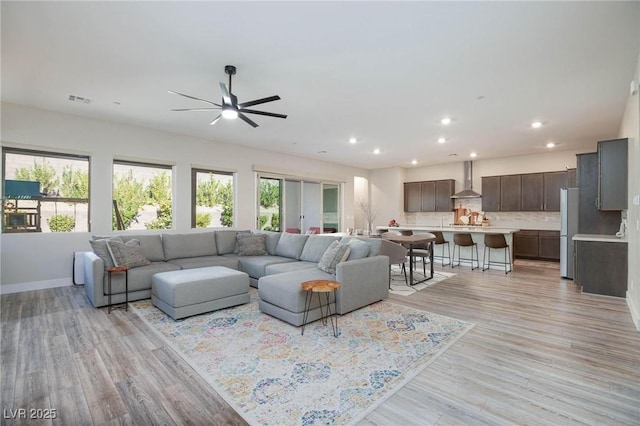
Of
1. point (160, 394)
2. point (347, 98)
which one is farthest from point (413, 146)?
point (160, 394)

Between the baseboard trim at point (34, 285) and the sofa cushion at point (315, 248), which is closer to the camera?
the baseboard trim at point (34, 285)

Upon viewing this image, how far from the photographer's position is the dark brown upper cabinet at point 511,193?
8.36 meters

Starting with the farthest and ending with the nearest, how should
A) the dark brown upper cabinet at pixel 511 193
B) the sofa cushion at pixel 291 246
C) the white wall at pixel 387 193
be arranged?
the white wall at pixel 387 193
the dark brown upper cabinet at pixel 511 193
the sofa cushion at pixel 291 246

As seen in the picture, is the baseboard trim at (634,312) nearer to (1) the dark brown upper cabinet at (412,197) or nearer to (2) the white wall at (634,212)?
(2) the white wall at (634,212)

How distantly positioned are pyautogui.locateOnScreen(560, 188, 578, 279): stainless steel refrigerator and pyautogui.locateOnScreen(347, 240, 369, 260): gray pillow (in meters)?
4.21

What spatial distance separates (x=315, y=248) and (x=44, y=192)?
4.52 meters

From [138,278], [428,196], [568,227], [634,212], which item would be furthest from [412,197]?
[138,278]

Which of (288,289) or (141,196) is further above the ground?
(141,196)

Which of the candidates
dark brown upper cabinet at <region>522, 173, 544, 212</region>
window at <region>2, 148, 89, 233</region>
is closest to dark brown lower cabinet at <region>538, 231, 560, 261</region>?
dark brown upper cabinet at <region>522, 173, 544, 212</region>

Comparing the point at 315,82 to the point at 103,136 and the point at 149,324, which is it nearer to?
the point at 149,324

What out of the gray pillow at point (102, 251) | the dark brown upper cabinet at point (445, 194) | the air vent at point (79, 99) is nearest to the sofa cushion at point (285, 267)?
the gray pillow at point (102, 251)

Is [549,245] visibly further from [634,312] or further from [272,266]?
[272,266]

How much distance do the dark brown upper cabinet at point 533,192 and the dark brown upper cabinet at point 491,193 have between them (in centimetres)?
63

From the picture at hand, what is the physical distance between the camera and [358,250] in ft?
13.8
